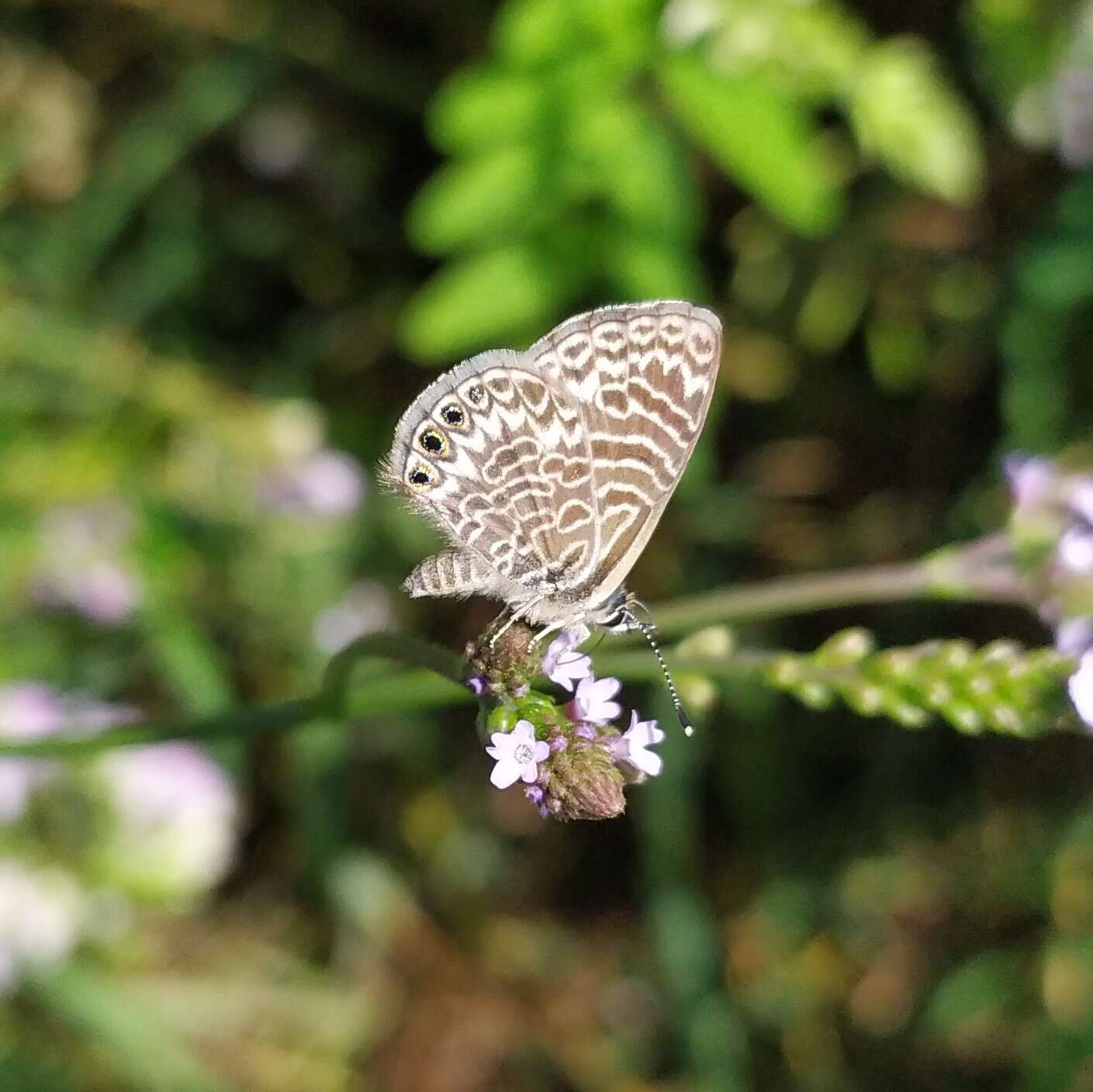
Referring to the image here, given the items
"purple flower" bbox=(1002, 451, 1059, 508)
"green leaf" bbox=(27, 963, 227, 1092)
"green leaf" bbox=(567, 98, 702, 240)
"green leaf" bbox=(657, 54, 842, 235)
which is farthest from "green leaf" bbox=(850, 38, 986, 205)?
"green leaf" bbox=(27, 963, 227, 1092)

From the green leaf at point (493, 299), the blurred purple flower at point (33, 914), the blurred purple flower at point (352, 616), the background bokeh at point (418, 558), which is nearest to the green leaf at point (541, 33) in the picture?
the background bokeh at point (418, 558)

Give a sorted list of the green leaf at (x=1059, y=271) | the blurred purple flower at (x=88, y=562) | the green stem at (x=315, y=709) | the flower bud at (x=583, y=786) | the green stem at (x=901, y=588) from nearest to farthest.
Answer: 1. the flower bud at (x=583, y=786)
2. the green stem at (x=315, y=709)
3. the green stem at (x=901, y=588)
4. the green leaf at (x=1059, y=271)
5. the blurred purple flower at (x=88, y=562)

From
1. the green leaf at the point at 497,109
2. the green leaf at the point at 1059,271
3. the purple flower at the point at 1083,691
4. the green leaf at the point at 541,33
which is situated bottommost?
the purple flower at the point at 1083,691

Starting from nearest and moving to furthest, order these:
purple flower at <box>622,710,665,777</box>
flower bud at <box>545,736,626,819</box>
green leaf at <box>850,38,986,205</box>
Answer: flower bud at <box>545,736,626,819</box>
purple flower at <box>622,710,665,777</box>
green leaf at <box>850,38,986,205</box>

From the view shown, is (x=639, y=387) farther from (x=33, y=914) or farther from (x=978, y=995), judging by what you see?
(x=978, y=995)

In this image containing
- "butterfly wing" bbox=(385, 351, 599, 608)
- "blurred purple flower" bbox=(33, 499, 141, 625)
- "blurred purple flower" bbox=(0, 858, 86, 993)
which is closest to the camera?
"butterfly wing" bbox=(385, 351, 599, 608)

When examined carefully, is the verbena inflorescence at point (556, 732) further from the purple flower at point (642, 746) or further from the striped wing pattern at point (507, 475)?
the striped wing pattern at point (507, 475)

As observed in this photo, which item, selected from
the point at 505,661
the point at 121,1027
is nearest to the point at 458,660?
the point at 505,661

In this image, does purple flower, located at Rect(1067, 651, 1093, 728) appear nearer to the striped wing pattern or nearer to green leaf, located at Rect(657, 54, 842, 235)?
the striped wing pattern
